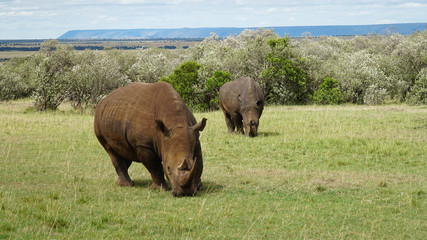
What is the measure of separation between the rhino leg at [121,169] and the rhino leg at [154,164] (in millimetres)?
947

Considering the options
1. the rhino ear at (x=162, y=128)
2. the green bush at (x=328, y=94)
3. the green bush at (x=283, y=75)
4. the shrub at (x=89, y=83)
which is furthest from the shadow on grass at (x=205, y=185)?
the green bush at (x=283, y=75)

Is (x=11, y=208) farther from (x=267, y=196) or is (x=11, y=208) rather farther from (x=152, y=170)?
(x=267, y=196)

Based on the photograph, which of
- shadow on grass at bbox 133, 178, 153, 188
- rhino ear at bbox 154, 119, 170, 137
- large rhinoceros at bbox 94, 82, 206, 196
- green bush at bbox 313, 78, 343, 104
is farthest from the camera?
green bush at bbox 313, 78, 343, 104

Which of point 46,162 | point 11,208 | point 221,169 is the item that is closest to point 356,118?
point 221,169

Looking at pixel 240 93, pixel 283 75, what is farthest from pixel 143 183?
pixel 283 75

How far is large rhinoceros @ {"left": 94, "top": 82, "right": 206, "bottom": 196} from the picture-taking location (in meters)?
12.0

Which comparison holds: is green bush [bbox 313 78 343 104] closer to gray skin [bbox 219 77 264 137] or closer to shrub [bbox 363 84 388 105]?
shrub [bbox 363 84 388 105]

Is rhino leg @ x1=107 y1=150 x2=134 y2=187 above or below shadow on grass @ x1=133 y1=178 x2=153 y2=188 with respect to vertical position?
above

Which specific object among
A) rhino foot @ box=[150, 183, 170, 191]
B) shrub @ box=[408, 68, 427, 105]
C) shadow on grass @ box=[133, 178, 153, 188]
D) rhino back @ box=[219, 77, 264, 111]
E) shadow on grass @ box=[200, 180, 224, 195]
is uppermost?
rhino back @ box=[219, 77, 264, 111]

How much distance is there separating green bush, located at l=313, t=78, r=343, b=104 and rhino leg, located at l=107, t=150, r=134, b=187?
105 feet

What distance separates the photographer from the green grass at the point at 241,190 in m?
9.34

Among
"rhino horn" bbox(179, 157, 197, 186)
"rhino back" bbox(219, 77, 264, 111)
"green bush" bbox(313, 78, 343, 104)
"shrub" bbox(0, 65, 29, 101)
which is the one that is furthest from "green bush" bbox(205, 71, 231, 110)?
"rhino horn" bbox(179, 157, 197, 186)

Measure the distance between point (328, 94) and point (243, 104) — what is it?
21644mm

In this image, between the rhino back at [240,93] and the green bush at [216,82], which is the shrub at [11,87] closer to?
the green bush at [216,82]
